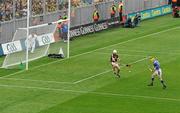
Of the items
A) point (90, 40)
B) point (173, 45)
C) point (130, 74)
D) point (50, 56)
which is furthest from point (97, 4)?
point (130, 74)

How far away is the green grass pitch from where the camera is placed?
33281mm

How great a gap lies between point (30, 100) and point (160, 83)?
8382 mm

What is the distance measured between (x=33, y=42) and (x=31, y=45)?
580 millimetres

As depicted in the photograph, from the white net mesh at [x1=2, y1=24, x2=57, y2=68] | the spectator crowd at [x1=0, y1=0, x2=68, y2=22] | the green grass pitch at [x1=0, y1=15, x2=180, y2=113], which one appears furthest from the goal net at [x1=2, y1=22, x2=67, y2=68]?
the spectator crowd at [x1=0, y1=0, x2=68, y2=22]

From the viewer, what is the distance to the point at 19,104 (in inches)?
1326

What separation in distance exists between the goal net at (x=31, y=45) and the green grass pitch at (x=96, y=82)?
24.0 inches

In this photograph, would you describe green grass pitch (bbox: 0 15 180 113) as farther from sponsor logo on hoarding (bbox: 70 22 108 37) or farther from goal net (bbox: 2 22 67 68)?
sponsor logo on hoarding (bbox: 70 22 108 37)

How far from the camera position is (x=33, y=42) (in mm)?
45594

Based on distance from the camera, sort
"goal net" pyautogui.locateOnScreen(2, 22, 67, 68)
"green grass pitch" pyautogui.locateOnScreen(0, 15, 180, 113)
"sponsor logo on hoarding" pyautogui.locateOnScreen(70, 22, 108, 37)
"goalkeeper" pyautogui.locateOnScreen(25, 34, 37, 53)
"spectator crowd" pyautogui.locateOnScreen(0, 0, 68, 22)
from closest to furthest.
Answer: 1. "green grass pitch" pyautogui.locateOnScreen(0, 15, 180, 113)
2. "goal net" pyautogui.locateOnScreen(2, 22, 67, 68)
3. "goalkeeper" pyautogui.locateOnScreen(25, 34, 37, 53)
4. "spectator crowd" pyautogui.locateOnScreen(0, 0, 68, 22)
5. "sponsor logo on hoarding" pyautogui.locateOnScreen(70, 22, 108, 37)

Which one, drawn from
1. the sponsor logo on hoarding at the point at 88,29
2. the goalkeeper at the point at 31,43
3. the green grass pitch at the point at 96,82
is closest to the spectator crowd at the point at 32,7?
the sponsor logo on hoarding at the point at 88,29

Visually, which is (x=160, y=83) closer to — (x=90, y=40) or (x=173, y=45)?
(x=173, y=45)

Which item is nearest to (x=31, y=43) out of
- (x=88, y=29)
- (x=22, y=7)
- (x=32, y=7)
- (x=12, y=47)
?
(x=12, y=47)

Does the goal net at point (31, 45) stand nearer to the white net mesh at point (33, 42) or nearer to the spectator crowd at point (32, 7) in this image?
the white net mesh at point (33, 42)

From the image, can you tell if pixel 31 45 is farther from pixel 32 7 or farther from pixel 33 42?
pixel 32 7
